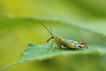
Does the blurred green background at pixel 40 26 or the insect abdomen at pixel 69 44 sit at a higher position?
the blurred green background at pixel 40 26

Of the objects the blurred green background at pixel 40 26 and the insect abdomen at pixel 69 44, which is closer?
the insect abdomen at pixel 69 44

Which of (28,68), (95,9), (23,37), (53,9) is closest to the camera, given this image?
(28,68)

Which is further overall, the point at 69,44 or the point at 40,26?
the point at 40,26

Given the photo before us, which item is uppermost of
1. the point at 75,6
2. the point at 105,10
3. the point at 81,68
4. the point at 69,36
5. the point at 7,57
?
the point at 75,6

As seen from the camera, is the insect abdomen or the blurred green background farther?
the blurred green background

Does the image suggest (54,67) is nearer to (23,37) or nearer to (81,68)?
(81,68)

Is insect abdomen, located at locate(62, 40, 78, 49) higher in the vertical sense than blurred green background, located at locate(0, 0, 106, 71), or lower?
lower

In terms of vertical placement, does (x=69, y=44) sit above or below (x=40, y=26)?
below

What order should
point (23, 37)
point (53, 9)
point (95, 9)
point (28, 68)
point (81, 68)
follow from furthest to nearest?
point (53, 9) → point (95, 9) → point (23, 37) → point (28, 68) → point (81, 68)

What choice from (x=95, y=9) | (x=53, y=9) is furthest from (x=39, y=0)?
(x=95, y=9)

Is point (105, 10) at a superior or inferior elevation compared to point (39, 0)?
inferior

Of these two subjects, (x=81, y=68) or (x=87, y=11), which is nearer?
(x=81, y=68)
